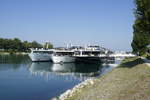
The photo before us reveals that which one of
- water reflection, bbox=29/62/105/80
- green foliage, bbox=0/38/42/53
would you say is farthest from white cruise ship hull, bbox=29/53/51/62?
green foliage, bbox=0/38/42/53

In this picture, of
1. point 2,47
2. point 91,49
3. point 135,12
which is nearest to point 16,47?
point 2,47

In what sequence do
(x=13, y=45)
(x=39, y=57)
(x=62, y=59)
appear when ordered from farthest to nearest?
(x=13, y=45) < (x=39, y=57) < (x=62, y=59)

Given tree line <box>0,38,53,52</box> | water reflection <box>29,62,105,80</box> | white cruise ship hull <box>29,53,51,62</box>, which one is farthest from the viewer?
tree line <box>0,38,53,52</box>

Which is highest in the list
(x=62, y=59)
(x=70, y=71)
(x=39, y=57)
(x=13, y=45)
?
(x=13, y=45)

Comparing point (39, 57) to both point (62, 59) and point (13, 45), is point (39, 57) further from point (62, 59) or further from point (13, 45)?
point (13, 45)

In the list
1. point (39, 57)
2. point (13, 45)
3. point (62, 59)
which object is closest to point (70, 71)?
point (62, 59)

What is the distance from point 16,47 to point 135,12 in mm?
123098

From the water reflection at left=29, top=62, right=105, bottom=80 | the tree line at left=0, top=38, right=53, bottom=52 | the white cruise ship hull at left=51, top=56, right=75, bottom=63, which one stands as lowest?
the water reflection at left=29, top=62, right=105, bottom=80

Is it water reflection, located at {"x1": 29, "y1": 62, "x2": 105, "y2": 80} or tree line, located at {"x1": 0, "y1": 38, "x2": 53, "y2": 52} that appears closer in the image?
water reflection, located at {"x1": 29, "y1": 62, "x2": 105, "y2": 80}

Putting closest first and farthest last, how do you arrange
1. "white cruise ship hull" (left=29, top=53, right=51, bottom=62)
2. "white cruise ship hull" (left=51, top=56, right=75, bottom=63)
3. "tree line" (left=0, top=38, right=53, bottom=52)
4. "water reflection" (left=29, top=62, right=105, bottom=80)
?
1. "water reflection" (left=29, top=62, right=105, bottom=80)
2. "white cruise ship hull" (left=51, top=56, right=75, bottom=63)
3. "white cruise ship hull" (left=29, top=53, right=51, bottom=62)
4. "tree line" (left=0, top=38, right=53, bottom=52)

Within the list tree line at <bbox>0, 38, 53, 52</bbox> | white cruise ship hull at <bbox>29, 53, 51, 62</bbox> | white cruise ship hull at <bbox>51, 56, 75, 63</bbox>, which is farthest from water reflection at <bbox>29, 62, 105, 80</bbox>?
tree line at <bbox>0, 38, 53, 52</bbox>

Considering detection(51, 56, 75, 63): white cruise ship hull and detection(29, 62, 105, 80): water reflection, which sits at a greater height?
detection(51, 56, 75, 63): white cruise ship hull

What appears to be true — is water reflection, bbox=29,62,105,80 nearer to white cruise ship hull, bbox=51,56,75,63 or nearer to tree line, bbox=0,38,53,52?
white cruise ship hull, bbox=51,56,75,63

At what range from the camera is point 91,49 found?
83.6 meters
